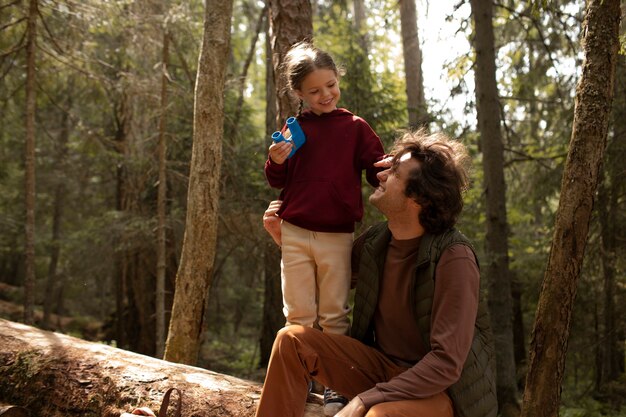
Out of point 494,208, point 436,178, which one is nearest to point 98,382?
point 436,178

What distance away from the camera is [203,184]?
546 cm

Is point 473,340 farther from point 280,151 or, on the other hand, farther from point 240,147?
point 240,147

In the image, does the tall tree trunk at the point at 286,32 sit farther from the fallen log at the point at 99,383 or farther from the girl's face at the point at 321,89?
the fallen log at the point at 99,383

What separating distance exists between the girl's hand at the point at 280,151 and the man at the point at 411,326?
0.58 metres

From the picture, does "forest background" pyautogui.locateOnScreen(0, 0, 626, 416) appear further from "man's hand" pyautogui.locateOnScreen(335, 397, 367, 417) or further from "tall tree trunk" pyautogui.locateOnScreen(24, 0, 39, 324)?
"man's hand" pyautogui.locateOnScreen(335, 397, 367, 417)

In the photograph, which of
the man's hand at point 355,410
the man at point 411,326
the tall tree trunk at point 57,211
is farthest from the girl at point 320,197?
the tall tree trunk at point 57,211

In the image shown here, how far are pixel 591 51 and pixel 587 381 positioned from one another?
9.61 metres

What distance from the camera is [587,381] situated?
448 inches

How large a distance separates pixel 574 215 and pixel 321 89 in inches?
64.3

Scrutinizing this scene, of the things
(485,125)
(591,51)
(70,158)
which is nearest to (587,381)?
(485,125)

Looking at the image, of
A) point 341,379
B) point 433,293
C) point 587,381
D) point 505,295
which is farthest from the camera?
point 587,381

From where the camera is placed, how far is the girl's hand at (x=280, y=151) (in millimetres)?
3463

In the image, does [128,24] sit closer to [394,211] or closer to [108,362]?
[108,362]

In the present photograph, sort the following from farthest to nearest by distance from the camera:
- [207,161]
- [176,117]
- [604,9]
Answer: [176,117] → [207,161] → [604,9]
